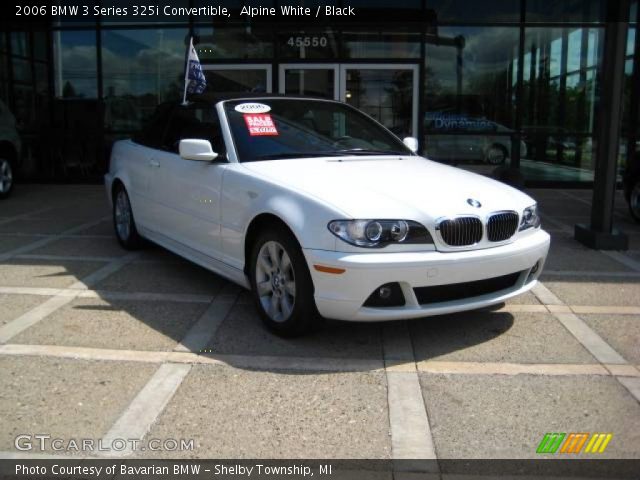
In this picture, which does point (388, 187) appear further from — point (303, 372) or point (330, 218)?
point (303, 372)

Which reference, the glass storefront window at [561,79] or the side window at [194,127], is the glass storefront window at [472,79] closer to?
the glass storefront window at [561,79]

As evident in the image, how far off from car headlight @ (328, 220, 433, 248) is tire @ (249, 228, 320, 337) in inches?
12.8

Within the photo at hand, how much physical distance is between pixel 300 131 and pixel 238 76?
7892 millimetres

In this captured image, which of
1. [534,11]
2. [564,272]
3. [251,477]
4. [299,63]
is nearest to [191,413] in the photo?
[251,477]

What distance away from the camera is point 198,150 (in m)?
4.75

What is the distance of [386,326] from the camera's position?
4.55 m

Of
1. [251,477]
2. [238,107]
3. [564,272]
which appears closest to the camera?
[251,477]

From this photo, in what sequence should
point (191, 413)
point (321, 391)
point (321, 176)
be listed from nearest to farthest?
point (191, 413) → point (321, 391) → point (321, 176)

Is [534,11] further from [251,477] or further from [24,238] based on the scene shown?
[251,477]

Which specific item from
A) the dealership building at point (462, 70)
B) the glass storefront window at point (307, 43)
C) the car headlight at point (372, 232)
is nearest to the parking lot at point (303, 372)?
Answer: the car headlight at point (372, 232)

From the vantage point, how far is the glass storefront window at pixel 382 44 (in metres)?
12.2

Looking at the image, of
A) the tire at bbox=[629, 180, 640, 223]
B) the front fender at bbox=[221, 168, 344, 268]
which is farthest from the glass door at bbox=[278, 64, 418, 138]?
the front fender at bbox=[221, 168, 344, 268]

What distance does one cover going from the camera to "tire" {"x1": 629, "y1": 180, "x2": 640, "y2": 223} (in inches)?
337

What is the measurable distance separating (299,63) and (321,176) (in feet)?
28.0
